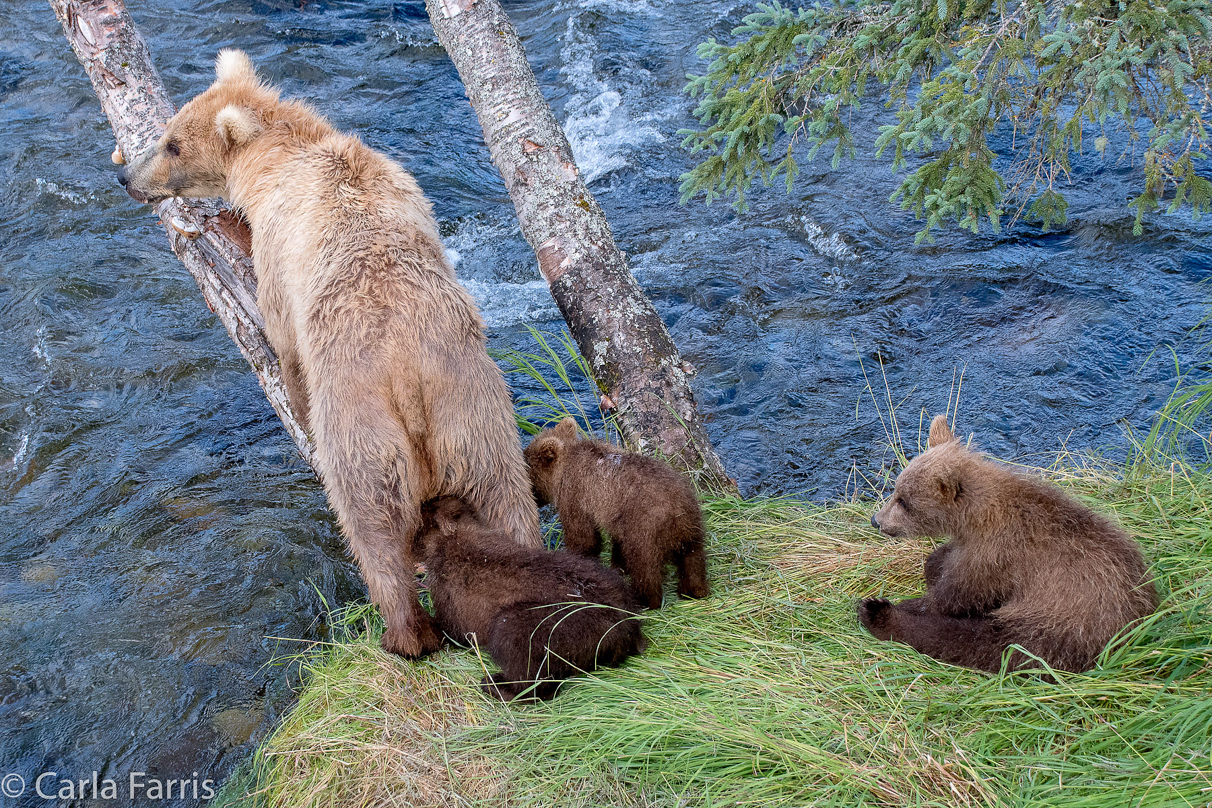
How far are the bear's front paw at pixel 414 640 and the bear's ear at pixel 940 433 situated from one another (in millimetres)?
2407

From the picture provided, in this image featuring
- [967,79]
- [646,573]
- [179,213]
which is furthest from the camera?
[179,213]

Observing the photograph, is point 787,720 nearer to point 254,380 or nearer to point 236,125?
point 236,125

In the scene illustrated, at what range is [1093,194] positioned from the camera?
312 inches

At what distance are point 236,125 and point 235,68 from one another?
2.19ft

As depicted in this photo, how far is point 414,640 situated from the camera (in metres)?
3.88

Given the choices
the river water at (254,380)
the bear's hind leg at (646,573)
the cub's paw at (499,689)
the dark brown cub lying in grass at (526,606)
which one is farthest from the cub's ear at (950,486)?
the river water at (254,380)

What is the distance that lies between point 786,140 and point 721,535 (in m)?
6.44

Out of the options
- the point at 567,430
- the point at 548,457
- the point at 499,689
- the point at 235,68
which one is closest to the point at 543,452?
the point at 548,457

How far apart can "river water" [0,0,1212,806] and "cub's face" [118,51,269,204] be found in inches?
84.3

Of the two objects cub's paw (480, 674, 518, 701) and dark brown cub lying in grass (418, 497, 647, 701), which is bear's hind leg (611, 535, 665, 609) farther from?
cub's paw (480, 674, 518, 701)

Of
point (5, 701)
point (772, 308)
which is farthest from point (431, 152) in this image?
point (5, 701)

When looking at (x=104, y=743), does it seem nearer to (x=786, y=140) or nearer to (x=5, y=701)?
(x=5, y=701)

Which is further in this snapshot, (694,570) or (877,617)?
(694,570)

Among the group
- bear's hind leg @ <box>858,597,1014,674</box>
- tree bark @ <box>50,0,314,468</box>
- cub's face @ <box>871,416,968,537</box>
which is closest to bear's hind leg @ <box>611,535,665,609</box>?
bear's hind leg @ <box>858,597,1014,674</box>
